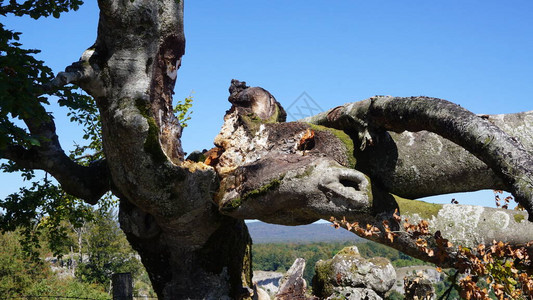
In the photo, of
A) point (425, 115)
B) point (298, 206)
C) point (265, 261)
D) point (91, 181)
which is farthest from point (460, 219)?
point (265, 261)

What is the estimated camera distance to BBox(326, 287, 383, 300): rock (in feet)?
33.4

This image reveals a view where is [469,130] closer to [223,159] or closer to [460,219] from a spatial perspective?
→ [460,219]

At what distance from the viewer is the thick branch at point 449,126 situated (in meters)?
4.55

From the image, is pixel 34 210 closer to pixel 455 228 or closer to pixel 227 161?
pixel 227 161

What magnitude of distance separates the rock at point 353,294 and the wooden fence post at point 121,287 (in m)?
3.92

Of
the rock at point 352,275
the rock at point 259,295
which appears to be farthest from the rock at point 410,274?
the rock at point 259,295

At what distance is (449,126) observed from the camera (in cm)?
573

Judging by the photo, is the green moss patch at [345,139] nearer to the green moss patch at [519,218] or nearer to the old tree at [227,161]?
the old tree at [227,161]

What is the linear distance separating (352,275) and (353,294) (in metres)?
0.49

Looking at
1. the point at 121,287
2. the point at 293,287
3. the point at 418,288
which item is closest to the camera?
the point at 121,287

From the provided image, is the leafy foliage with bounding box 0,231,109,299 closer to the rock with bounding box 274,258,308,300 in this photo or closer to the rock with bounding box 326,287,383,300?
the rock with bounding box 274,258,308,300

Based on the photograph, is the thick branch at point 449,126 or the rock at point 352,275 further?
the rock at point 352,275

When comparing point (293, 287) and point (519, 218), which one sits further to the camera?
point (293, 287)

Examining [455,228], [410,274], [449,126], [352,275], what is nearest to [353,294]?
[352,275]
